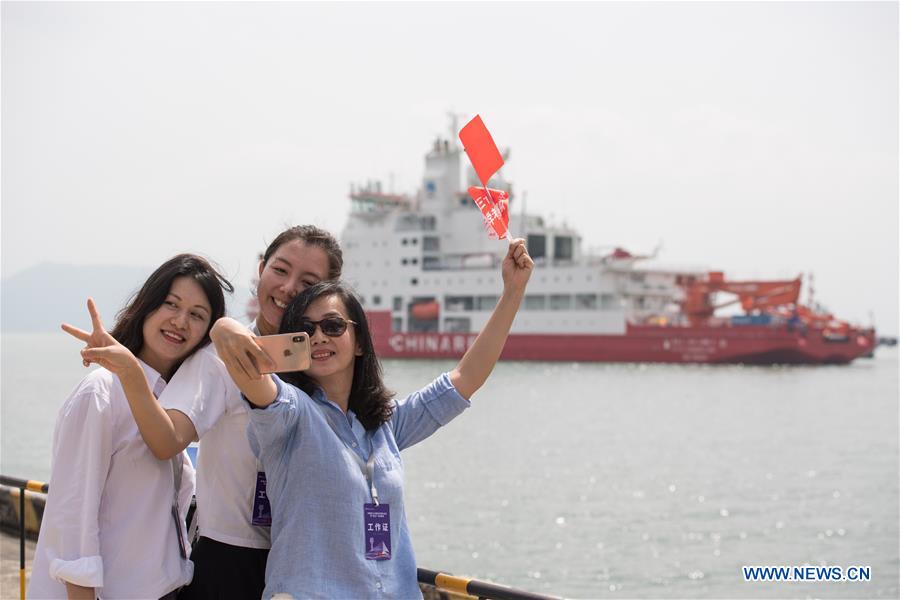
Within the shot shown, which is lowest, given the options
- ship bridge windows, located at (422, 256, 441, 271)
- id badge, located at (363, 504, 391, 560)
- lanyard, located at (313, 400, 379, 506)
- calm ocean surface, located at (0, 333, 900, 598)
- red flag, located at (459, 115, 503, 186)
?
calm ocean surface, located at (0, 333, 900, 598)

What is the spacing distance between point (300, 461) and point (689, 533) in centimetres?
879

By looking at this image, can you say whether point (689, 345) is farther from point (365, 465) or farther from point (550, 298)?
point (365, 465)

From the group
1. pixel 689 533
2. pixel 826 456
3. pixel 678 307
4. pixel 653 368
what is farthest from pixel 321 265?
pixel 678 307

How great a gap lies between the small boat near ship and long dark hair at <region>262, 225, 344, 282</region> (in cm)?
3034

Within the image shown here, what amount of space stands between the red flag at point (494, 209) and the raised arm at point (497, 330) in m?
0.05

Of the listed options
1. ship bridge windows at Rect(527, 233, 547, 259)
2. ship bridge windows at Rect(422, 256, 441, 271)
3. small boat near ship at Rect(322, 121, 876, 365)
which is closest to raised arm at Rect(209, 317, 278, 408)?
small boat near ship at Rect(322, 121, 876, 365)

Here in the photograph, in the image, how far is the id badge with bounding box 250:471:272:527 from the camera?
5.75 feet

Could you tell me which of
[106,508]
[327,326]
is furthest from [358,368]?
[106,508]

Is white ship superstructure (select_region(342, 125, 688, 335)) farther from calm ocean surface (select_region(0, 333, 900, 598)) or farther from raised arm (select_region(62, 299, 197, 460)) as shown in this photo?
raised arm (select_region(62, 299, 197, 460))

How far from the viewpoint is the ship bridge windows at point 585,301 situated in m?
33.7

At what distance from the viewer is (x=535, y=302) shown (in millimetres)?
34656

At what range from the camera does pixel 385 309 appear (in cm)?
3666

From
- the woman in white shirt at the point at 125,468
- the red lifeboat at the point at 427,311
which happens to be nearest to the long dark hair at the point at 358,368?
the woman in white shirt at the point at 125,468

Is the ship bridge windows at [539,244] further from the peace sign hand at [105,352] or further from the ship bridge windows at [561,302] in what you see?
the peace sign hand at [105,352]
